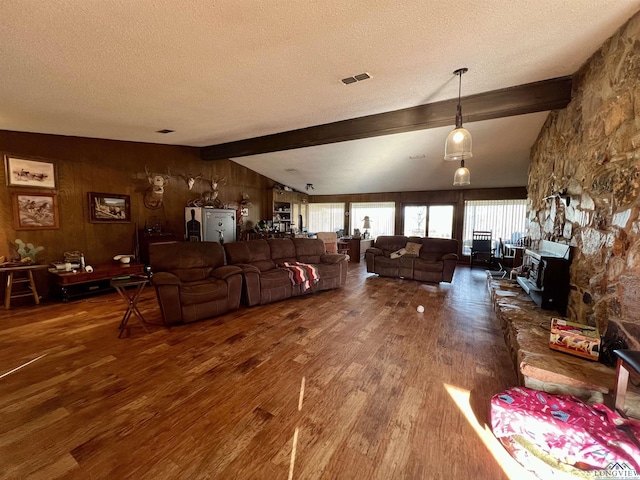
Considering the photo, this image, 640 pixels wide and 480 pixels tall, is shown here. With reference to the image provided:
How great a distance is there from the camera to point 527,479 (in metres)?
1.41

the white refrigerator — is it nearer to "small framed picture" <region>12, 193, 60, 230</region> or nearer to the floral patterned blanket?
"small framed picture" <region>12, 193, 60, 230</region>

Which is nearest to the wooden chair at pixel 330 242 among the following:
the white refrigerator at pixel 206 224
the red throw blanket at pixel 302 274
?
the white refrigerator at pixel 206 224

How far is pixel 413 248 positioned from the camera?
6055mm

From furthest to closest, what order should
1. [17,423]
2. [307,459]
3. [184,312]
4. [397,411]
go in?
[184,312] < [397,411] < [17,423] < [307,459]

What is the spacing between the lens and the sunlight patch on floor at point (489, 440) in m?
1.45

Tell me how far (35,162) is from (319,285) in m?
5.00

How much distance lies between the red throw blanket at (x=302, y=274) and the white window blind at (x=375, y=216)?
5.33 meters

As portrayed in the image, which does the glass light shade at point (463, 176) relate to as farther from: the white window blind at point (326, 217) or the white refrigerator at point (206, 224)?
the white window blind at point (326, 217)

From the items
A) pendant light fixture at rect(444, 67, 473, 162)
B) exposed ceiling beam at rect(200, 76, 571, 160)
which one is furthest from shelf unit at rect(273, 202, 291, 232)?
pendant light fixture at rect(444, 67, 473, 162)

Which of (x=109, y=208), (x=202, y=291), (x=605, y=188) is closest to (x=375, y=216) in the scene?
(x=202, y=291)

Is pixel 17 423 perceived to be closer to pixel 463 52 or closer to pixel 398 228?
pixel 463 52

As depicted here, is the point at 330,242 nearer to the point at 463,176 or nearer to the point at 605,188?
the point at 463,176

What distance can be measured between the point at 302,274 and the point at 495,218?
21.3 ft

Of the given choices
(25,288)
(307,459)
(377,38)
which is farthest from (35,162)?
(307,459)
